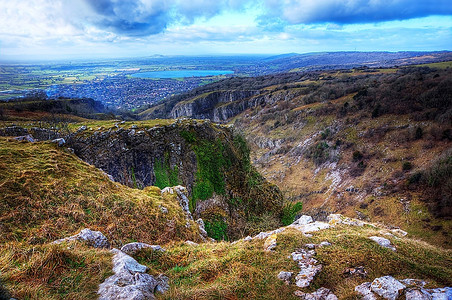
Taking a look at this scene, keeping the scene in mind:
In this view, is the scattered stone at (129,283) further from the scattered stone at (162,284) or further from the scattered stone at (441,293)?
the scattered stone at (441,293)

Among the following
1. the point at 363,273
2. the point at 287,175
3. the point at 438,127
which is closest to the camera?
the point at 363,273

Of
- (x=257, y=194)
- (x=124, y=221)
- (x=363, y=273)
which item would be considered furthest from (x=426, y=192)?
(x=124, y=221)

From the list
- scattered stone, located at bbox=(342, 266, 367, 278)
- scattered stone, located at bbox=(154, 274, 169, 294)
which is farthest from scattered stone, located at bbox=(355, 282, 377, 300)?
scattered stone, located at bbox=(154, 274, 169, 294)

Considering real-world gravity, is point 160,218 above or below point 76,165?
below

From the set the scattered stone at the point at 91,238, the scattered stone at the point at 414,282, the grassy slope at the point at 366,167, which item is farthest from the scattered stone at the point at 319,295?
the grassy slope at the point at 366,167

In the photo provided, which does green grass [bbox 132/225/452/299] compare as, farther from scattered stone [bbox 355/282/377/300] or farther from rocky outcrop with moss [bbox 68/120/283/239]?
rocky outcrop with moss [bbox 68/120/283/239]

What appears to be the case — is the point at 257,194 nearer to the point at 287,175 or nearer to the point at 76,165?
the point at 76,165
